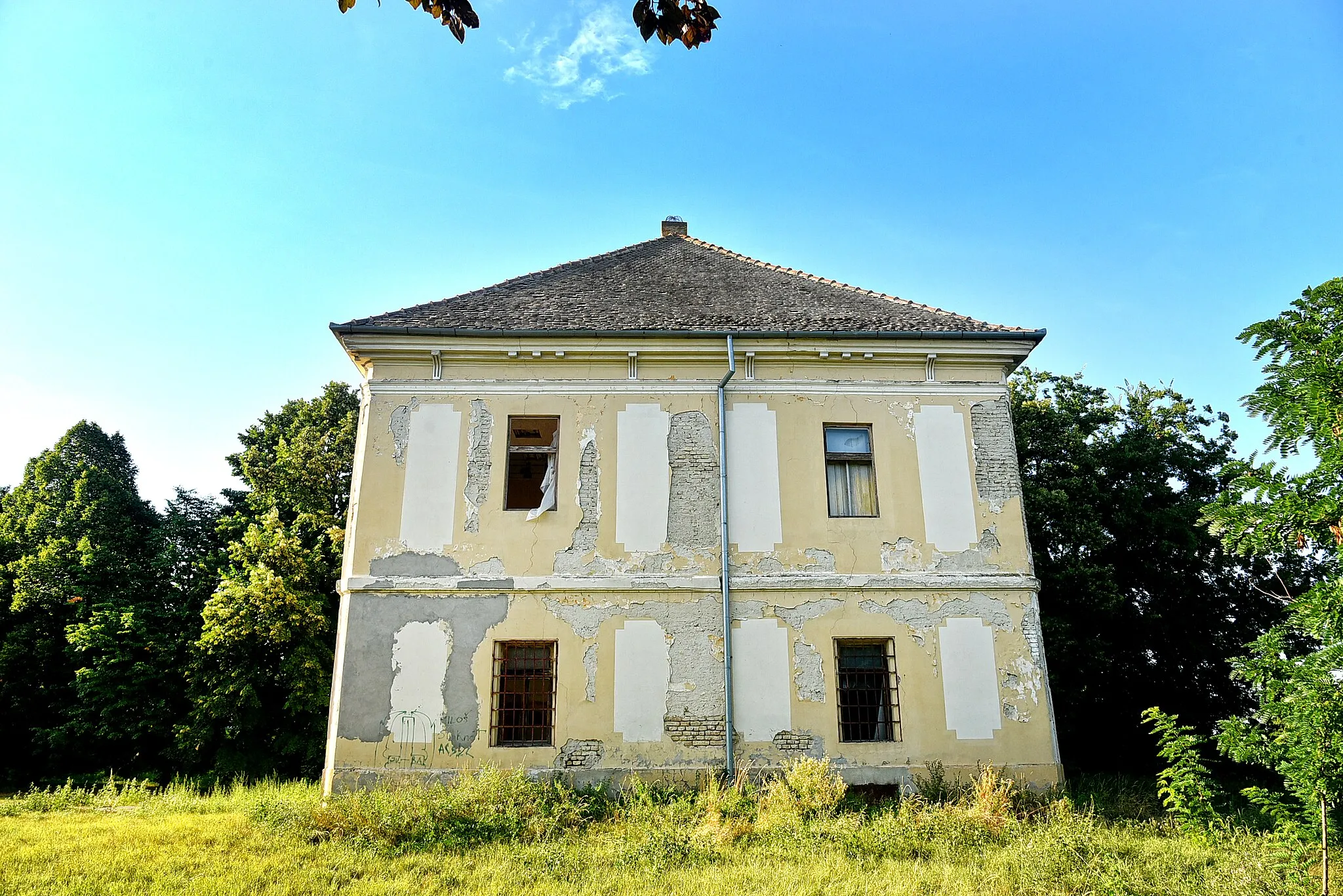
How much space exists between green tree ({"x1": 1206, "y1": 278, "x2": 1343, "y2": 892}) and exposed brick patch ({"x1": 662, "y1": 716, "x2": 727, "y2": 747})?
→ 5.66 meters

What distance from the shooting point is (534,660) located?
36.7ft

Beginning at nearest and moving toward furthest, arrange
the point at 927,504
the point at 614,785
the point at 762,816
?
the point at 762,816 < the point at 614,785 < the point at 927,504

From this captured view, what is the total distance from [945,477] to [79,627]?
19207mm

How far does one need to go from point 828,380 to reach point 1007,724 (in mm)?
5470

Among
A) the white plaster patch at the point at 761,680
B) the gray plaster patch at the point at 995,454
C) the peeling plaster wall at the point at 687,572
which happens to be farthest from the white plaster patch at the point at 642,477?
the gray plaster patch at the point at 995,454

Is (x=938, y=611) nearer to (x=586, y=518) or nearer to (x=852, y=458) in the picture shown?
(x=852, y=458)

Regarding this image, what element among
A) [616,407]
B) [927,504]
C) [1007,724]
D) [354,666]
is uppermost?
[616,407]

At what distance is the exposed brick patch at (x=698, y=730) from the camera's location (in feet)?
35.3

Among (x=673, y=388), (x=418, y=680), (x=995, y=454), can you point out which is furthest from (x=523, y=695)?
(x=995, y=454)

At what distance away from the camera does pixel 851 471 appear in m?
12.2

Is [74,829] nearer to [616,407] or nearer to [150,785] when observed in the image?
[150,785]

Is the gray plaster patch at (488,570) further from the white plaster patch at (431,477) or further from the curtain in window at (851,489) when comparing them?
the curtain in window at (851,489)

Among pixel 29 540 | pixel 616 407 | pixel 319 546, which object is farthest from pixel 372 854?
pixel 29 540

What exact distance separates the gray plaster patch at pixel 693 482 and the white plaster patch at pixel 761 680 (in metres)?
1.42
